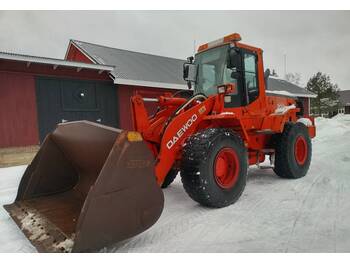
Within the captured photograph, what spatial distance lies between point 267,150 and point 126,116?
7003mm

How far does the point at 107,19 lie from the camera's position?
3.52 meters

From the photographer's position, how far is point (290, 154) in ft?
14.4

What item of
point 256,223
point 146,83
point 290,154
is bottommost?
point 256,223

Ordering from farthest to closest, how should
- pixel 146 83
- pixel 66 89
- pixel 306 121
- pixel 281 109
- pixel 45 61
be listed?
pixel 146 83
pixel 66 89
pixel 45 61
pixel 306 121
pixel 281 109

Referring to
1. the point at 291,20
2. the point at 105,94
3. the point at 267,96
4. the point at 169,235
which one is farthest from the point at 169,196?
the point at 105,94

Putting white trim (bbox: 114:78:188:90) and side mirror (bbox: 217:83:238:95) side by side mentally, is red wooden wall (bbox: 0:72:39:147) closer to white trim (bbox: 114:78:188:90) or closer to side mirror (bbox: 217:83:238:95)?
white trim (bbox: 114:78:188:90)

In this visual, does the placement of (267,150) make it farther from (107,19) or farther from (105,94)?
(105,94)

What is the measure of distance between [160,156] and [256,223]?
1.16 m

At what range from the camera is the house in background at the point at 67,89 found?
24.8 feet

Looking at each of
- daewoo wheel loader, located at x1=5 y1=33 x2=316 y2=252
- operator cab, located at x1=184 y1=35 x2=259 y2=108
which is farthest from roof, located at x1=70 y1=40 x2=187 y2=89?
daewoo wheel loader, located at x1=5 y1=33 x2=316 y2=252

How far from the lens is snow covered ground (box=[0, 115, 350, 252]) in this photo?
7.54 ft

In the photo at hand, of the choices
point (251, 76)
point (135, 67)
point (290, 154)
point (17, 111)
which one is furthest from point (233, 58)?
point (135, 67)

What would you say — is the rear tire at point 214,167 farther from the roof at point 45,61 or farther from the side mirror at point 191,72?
the roof at point 45,61

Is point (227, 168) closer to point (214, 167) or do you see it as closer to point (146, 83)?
point (214, 167)
